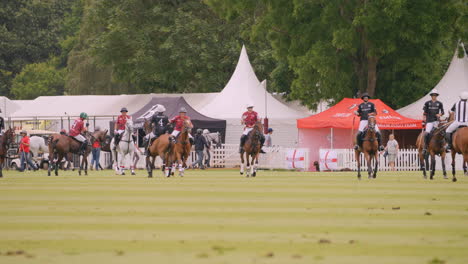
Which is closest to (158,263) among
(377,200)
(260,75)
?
(377,200)

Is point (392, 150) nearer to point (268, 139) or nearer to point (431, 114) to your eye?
point (268, 139)

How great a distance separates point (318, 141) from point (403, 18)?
6.85 meters

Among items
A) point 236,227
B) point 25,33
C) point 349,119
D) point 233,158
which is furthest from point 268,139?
point 25,33

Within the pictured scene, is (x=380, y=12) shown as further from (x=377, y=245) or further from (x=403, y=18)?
(x=377, y=245)

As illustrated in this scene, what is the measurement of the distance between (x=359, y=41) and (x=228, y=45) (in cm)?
1883

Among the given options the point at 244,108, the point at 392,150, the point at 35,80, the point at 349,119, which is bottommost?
the point at 392,150

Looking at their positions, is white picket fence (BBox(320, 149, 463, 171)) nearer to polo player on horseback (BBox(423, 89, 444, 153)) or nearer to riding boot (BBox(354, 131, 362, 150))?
riding boot (BBox(354, 131, 362, 150))

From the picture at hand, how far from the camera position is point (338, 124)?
43.9 meters

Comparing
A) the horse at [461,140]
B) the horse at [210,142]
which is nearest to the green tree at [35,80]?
the horse at [210,142]

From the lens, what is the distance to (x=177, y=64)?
66.1 meters

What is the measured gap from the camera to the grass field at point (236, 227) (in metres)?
10.3

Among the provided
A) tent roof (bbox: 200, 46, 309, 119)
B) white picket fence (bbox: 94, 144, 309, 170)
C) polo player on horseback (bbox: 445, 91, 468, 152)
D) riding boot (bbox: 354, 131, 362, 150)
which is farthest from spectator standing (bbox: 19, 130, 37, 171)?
polo player on horseback (bbox: 445, 91, 468, 152)

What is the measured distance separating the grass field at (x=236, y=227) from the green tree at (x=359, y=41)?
25868 millimetres

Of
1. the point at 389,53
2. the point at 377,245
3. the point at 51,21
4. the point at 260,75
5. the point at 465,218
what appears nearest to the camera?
the point at 377,245
